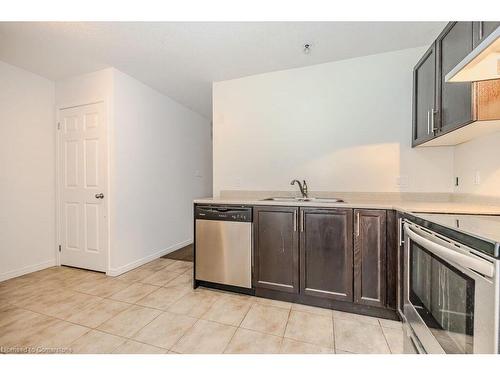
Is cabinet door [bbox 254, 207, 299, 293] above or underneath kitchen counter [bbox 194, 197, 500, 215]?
underneath

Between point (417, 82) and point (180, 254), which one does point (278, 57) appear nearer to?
point (417, 82)

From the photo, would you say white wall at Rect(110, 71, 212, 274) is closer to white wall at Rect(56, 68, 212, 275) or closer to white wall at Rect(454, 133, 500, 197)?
white wall at Rect(56, 68, 212, 275)

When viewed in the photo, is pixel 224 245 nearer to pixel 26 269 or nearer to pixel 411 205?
pixel 411 205

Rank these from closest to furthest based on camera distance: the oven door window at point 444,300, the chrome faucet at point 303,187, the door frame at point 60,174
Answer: the oven door window at point 444,300
the chrome faucet at point 303,187
the door frame at point 60,174

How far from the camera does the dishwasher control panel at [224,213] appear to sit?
2.16 m

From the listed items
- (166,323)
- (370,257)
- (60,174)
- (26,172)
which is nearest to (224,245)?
(166,323)

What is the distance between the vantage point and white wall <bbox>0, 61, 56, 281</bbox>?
2516 mm

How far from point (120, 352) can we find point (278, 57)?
9.38 feet

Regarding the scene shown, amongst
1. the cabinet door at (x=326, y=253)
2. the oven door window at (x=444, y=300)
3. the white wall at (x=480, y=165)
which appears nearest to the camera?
the oven door window at (x=444, y=300)

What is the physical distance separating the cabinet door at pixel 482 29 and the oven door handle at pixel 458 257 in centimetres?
113

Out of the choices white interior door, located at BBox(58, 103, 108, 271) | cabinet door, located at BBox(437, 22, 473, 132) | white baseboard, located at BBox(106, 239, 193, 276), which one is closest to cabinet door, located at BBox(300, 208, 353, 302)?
cabinet door, located at BBox(437, 22, 473, 132)

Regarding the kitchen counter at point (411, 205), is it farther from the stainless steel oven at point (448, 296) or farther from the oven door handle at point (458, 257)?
the oven door handle at point (458, 257)

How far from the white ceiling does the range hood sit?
1142 mm

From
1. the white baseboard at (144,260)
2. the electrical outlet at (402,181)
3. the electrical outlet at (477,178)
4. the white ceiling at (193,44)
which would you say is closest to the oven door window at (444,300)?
the electrical outlet at (477,178)
